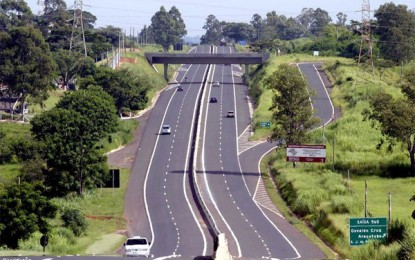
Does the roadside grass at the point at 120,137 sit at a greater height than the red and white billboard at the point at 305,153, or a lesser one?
lesser

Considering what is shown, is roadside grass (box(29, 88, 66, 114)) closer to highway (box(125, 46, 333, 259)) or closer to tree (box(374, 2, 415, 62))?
highway (box(125, 46, 333, 259))

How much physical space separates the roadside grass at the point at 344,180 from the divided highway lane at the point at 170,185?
7.09 m

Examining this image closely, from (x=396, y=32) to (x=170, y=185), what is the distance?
84.7 m

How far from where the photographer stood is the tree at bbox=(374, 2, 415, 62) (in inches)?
6043

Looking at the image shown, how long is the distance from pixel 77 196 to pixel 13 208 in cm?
1820

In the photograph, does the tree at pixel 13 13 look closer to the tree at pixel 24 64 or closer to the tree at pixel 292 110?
the tree at pixel 24 64

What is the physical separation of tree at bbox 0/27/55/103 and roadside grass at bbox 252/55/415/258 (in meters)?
25.4

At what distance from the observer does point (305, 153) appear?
79812 millimetres

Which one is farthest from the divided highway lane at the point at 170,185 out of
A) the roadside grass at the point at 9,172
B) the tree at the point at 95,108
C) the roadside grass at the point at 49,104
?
the roadside grass at the point at 49,104

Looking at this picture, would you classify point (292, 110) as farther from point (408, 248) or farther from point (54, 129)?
point (408, 248)

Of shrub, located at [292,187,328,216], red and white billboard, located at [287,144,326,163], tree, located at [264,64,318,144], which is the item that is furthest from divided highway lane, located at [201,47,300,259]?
tree, located at [264,64,318,144]

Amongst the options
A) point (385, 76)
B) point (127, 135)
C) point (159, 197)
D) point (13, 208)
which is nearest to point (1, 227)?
point (13, 208)

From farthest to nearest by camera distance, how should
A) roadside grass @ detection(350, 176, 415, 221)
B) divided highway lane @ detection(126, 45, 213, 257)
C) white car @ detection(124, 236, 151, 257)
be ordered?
roadside grass @ detection(350, 176, 415, 221) < divided highway lane @ detection(126, 45, 213, 257) < white car @ detection(124, 236, 151, 257)

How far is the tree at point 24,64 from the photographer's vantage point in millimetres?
112500
